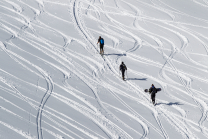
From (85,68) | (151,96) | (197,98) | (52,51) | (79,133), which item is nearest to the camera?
(79,133)

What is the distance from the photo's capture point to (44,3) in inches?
1104

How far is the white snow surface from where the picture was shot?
535 inches

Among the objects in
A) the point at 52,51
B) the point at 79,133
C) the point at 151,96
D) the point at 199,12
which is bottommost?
the point at 79,133

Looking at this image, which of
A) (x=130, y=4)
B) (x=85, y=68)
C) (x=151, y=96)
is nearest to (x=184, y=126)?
(x=151, y=96)

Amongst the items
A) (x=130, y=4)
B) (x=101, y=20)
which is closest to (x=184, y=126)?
(x=101, y=20)

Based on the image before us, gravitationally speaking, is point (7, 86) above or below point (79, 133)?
above

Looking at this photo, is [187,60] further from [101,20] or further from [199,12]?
[199,12]

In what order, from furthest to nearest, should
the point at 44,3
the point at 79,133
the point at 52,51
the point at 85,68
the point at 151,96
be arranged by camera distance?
the point at 44,3, the point at 52,51, the point at 85,68, the point at 151,96, the point at 79,133

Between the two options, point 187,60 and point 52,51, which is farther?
point 187,60

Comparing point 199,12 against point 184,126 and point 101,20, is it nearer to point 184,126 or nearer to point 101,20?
point 101,20

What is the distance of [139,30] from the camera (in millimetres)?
25531

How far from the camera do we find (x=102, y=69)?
1914cm

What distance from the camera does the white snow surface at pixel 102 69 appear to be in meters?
13.6

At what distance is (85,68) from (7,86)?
5.19m
